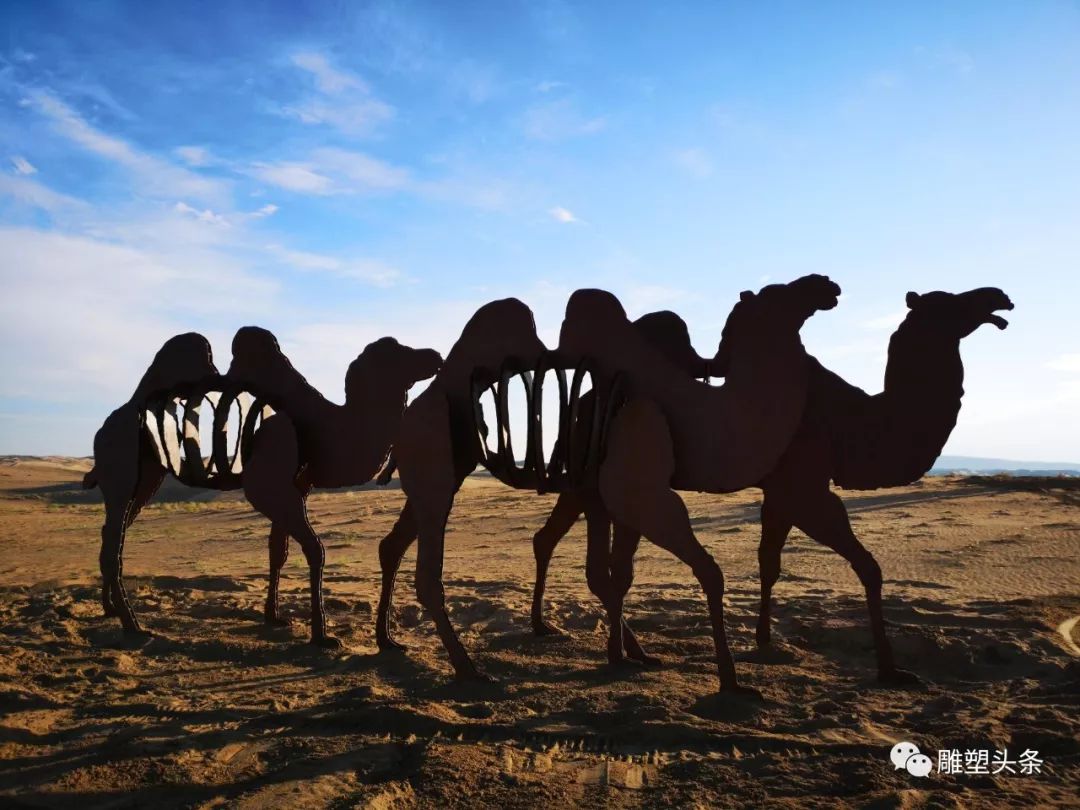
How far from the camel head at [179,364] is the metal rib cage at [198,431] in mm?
305

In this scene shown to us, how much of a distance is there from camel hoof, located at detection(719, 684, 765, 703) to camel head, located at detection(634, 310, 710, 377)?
268 centimetres

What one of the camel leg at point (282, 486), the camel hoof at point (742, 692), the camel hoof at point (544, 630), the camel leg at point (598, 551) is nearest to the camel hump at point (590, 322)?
the camel leg at point (598, 551)

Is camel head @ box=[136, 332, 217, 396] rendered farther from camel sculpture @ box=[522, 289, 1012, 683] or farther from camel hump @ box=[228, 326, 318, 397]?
camel sculpture @ box=[522, 289, 1012, 683]

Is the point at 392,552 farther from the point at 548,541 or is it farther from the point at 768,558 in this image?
the point at 768,558

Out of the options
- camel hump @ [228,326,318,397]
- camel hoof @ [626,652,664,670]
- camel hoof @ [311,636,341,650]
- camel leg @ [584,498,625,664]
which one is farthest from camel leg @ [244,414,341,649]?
camel hoof @ [626,652,664,670]

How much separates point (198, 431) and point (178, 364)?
850 mm

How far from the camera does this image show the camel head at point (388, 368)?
7.80 meters

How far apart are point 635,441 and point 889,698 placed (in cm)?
240

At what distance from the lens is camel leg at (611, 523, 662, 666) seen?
625 centimetres

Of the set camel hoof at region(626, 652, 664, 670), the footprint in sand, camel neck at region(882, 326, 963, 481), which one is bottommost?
the footprint in sand

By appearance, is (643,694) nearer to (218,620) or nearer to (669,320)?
(669,320)

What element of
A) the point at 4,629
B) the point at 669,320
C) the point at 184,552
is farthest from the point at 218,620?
the point at 184,552

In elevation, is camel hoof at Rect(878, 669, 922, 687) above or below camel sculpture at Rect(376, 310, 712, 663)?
below

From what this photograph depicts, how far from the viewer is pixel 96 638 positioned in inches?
283
